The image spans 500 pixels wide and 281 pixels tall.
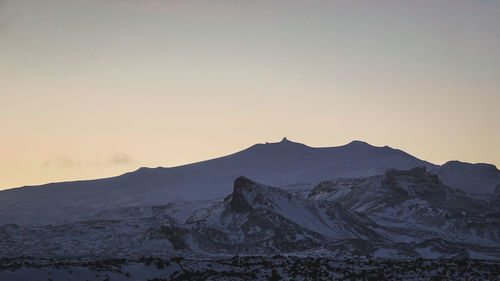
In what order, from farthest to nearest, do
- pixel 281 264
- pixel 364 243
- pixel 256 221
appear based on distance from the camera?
pixel 256 221 < pixel 364 243 < pixel 281 264

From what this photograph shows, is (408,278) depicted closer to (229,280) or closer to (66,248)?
(229,280)

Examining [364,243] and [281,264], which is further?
[364,243]

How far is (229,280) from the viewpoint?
2589 inches

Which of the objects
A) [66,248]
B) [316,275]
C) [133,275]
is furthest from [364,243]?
[133,275]

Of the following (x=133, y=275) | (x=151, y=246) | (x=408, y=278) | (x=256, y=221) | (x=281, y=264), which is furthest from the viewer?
(x=256, y=221)

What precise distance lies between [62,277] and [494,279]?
39.0m

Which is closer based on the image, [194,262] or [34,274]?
[34,274]

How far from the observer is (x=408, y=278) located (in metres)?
68.7

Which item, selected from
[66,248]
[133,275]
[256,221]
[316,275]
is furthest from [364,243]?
[133,275]

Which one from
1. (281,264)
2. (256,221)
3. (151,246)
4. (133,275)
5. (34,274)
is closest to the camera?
(34,274)

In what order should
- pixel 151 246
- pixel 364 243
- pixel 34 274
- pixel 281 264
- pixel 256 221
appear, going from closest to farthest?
pixel 34 274
pixel 281 264
pixel 364 243
pixel 151 246
pixel 256 221

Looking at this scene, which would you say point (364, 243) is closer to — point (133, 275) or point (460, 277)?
point (460, 277)

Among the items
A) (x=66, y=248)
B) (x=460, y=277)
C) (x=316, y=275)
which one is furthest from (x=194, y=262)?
(x=66, y=248)

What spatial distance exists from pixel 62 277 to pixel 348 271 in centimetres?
2817
